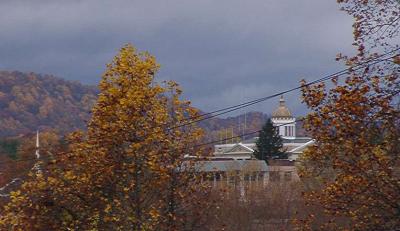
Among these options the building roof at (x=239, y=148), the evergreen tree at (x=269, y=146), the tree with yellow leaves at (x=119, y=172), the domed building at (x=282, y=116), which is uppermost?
the domed building at (x=282, y=116)

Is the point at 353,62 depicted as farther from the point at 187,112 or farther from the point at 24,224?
the point at 24,224

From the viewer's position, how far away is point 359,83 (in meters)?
17.2

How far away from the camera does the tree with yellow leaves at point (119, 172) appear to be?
2086cm

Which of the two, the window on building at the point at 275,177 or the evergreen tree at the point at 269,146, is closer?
the window on building at the point at 275,177

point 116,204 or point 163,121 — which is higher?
point 163,121

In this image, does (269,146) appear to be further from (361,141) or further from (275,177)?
(361,141)

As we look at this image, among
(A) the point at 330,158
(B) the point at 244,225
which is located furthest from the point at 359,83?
(B) the point at 244,225

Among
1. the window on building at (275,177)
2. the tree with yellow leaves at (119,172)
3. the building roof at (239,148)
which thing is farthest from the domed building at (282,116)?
the tree with yellow leaves at (119,172)

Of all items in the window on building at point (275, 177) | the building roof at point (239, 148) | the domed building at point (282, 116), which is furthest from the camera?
the building roof at point (239, 148)

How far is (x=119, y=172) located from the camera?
21062 mm

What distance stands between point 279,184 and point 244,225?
848 centimetres

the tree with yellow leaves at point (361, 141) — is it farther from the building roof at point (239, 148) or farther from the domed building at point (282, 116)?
the building roof at point (239, 148)

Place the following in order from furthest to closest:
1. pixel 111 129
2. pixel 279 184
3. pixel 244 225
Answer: pixel 279 184, pixel 244 225, pixel 111 129

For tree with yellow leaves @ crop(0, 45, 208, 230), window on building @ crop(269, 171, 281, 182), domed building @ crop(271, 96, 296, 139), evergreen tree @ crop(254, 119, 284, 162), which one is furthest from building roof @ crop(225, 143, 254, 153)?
tree with yellow leaves @ crop(0, 45, 208, 230)
